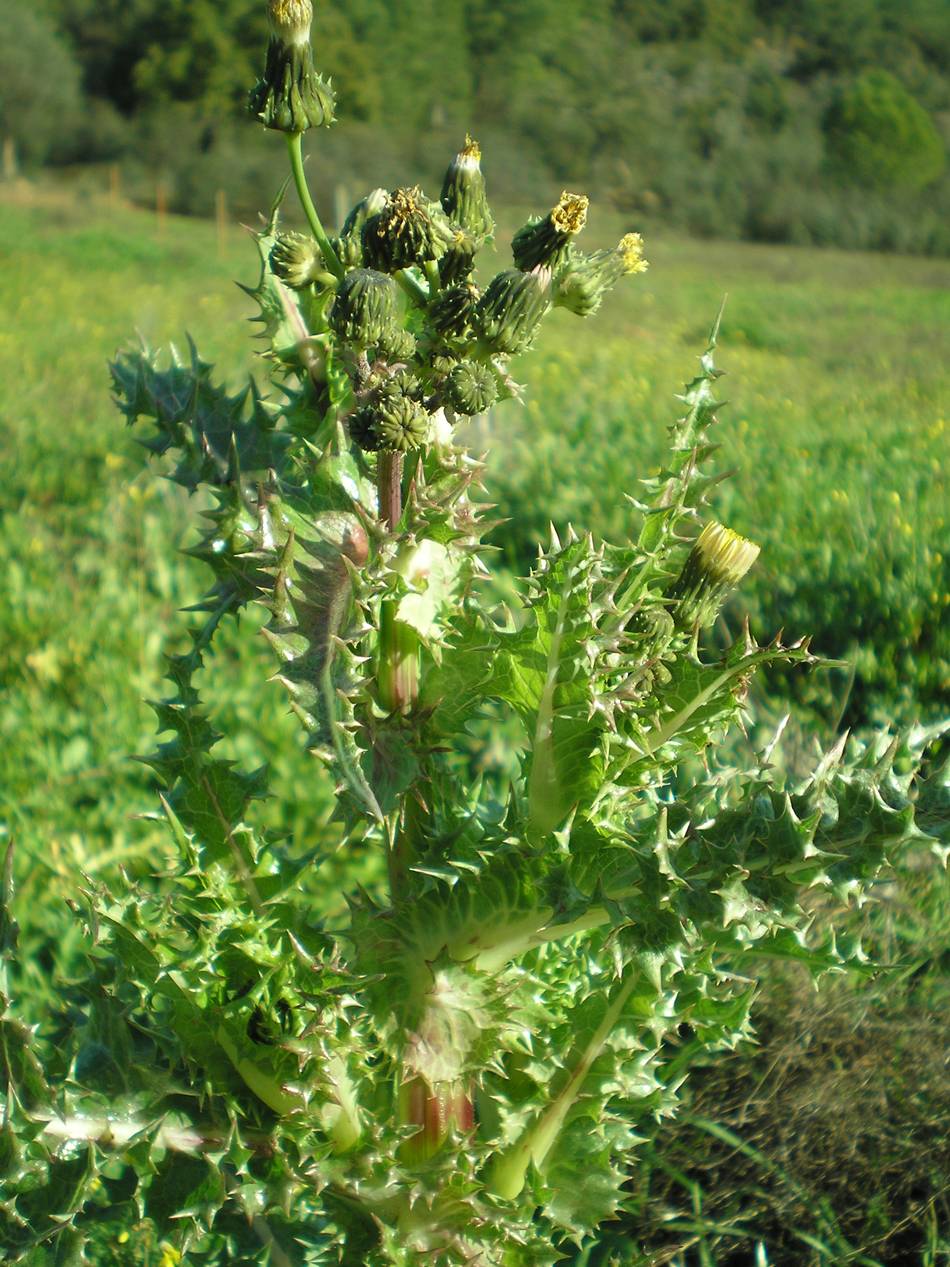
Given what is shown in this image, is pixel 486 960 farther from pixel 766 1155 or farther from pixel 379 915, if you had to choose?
pixel 766 1155

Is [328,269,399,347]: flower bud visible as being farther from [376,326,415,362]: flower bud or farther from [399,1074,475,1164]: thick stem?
[399,1074,475,1164]: thick stem

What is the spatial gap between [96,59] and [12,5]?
8.19 ft

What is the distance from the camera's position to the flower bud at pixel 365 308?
1118mm

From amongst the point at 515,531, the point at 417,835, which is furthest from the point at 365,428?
the point at 515,531

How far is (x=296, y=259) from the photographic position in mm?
1206

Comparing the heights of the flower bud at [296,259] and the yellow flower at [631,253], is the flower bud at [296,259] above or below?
below

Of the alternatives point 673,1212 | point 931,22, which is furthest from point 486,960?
point 931,22

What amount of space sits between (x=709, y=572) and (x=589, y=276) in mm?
396

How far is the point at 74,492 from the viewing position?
16.3 feet

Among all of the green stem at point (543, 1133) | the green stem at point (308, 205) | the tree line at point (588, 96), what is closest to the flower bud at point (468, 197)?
the green stem at point (308, 205)

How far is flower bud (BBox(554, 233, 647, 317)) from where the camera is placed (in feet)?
3.98

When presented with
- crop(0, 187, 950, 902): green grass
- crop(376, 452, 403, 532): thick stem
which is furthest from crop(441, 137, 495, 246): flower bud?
crop(0, 187, 950, 902): green grass

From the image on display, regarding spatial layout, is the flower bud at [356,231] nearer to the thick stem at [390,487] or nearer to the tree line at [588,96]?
the thick stem at [390,487]

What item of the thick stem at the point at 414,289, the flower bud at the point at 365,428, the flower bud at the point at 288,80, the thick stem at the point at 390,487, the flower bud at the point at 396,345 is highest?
the flower bud at the point at 288,80
